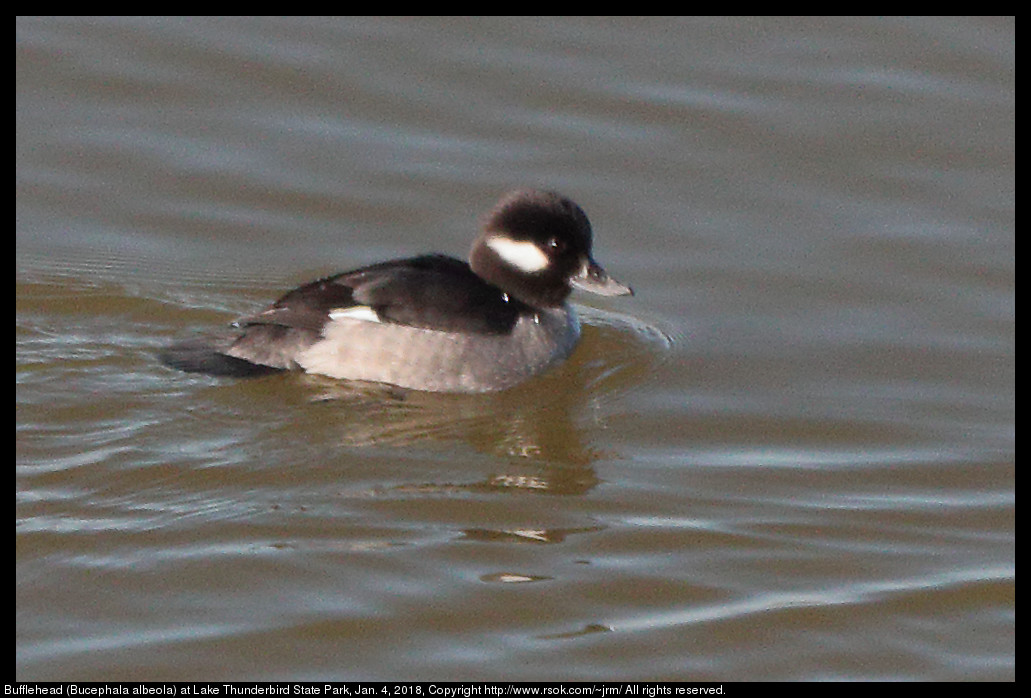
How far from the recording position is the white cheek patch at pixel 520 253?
9672mm

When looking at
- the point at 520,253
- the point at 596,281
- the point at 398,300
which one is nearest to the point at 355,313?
the point at 398,300

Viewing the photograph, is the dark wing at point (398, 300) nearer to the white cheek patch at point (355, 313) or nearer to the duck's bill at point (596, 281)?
the white cheek patch at point (355, 313)

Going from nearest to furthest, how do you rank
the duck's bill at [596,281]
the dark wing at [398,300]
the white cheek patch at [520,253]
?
1. the dark wing at [398,300]
2. the white cheek patch at [520,253]
3. the duck's bill at [596,281]

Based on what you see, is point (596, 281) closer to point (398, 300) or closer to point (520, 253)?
point (520, 253)

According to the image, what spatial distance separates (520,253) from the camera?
9.70 meters

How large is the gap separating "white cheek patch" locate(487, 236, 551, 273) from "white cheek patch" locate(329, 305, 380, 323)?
3.02ft

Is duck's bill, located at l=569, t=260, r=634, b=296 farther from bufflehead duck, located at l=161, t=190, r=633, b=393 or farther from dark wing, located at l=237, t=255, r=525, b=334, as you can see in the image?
dark wing, located at l=237, t=255, r=525, b=334

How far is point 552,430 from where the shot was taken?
351 inches

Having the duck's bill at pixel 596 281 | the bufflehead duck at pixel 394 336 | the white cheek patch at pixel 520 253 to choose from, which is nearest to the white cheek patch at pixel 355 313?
the bufflehead duck at pixel 394 336

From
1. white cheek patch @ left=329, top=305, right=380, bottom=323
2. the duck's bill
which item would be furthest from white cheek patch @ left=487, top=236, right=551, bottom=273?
white cheek patch @ left=329, top=305, right=380, bottom=323

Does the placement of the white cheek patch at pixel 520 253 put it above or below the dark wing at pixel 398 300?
above

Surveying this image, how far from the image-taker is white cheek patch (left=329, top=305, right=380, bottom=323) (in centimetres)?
909

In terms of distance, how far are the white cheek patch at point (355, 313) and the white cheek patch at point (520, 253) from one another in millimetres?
920

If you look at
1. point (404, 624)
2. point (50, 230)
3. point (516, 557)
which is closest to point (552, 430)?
point (516, 557)
